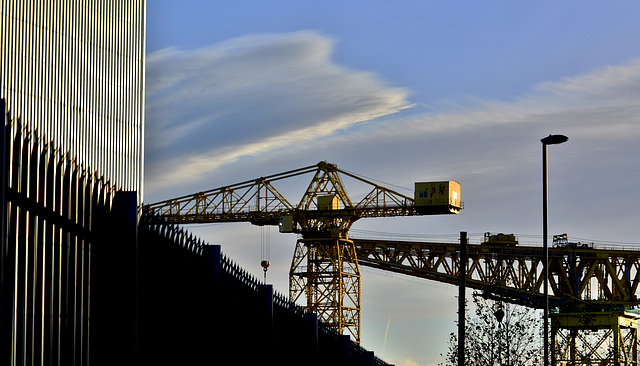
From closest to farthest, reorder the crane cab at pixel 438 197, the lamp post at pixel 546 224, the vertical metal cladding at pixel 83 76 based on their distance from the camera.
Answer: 1. the lamp post at pixel 546 224
2. the vertical metal cladding at pixel 83 76
3. the crane cab at pixel 438 197

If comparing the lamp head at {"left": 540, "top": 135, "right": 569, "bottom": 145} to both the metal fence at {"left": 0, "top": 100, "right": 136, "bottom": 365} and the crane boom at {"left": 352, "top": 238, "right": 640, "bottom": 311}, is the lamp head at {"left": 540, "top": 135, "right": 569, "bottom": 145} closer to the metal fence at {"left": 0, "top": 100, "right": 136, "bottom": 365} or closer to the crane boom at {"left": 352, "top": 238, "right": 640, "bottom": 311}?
the metal fence at {"left": 0, "top": 100, "right": 136, "bottom": 365}

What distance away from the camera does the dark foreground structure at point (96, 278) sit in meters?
23.8

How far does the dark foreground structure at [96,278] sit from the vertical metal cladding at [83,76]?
34.9 metres

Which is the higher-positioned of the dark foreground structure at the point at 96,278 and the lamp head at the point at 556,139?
the lamp head at the point at 556,139

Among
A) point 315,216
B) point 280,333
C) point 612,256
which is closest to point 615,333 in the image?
point 612,256

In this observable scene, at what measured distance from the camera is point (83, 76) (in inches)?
3285

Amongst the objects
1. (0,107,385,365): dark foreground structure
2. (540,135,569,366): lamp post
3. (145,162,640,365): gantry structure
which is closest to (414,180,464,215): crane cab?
(145,162,640,365): gantry structure

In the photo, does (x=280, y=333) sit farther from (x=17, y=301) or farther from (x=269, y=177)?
(x=269, y=177)

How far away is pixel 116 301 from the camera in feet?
92.4

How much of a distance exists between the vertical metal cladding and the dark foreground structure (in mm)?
34897

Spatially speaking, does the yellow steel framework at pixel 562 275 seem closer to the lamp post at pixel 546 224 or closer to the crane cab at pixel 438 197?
the crane cab at pixel 438 197

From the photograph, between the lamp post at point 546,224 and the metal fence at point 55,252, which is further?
the lamp post at point 546,224

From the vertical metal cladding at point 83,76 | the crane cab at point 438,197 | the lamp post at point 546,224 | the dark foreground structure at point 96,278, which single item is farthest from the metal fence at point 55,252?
the crane cab at point 438,197

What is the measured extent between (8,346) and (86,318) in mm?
3660
